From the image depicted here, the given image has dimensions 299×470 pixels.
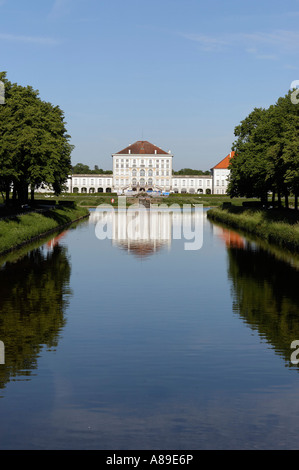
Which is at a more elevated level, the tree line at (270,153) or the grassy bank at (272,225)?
the tree line at (270,153)

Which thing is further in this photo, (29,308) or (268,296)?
(268,296)

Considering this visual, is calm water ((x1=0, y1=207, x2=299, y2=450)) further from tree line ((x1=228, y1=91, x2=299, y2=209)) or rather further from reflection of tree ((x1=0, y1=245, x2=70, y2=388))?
tree line ((x1=228, y1=91, x2=299, y2=209))

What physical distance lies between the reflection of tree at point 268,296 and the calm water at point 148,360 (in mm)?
61

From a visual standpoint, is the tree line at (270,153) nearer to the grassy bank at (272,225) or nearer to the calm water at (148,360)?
the grassy bank at (272,225)

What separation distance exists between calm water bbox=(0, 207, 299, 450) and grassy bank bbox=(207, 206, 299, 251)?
15.1m

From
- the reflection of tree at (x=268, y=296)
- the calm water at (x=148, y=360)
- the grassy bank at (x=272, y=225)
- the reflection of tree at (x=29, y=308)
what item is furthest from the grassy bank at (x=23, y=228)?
the grassy bank at (x=272, y=225)

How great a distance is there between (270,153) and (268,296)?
33.2 m

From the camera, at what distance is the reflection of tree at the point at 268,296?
18234mm

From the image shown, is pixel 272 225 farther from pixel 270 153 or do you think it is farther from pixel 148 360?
pixel 148 360

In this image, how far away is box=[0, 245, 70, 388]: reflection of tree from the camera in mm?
15367

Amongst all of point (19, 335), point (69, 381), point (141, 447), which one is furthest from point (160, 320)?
point (141, 447)

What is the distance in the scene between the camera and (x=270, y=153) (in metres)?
56.2

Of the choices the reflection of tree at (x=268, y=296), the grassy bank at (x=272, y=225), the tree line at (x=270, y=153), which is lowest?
the reflection of tree at (x=268, y=296)

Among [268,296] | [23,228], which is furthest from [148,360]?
[23,228]
